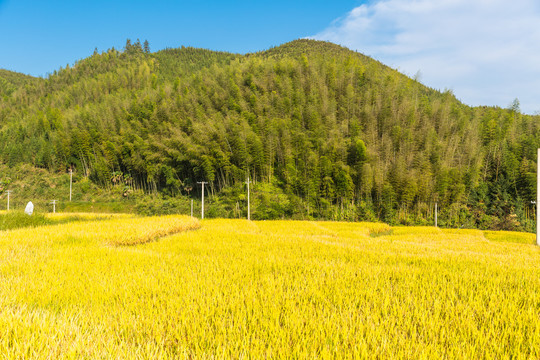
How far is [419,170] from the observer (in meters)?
28.9

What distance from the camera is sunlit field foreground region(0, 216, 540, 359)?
1574 mm

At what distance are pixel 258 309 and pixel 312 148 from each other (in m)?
31.9

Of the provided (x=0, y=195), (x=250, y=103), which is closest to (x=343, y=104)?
(x=250, y=103)

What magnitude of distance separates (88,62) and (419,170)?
136 meters

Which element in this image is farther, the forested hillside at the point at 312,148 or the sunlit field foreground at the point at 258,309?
the forested hillside at the point at 312,148

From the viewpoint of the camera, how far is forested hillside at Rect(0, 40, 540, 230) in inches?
1160

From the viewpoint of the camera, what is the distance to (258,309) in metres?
2.23

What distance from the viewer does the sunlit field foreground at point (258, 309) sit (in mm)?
1574

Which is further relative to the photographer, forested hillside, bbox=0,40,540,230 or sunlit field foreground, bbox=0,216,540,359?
forested hillside, bbox=0,40,540,230

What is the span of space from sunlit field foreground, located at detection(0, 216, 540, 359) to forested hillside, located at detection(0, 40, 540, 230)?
85.9 feet

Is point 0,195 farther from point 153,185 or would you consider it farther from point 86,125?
point 153,185

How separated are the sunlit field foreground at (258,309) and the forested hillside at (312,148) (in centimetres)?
2618

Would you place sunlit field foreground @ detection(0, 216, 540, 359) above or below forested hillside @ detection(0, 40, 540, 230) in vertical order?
below

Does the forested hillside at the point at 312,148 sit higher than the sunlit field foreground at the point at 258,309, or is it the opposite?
the forested hillside at the point at 312,148
